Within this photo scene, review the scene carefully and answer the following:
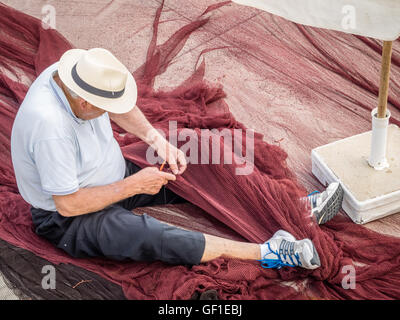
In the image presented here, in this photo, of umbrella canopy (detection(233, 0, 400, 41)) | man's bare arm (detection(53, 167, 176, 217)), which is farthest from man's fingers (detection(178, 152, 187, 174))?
umbrella canopy (detection(233, 0, 400, 41))

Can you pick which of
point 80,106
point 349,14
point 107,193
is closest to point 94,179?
point 107,193

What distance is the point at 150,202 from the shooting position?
8.91 ft

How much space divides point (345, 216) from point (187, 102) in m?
1.03

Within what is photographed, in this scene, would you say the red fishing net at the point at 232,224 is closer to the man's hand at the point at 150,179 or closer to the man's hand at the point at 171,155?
the man's hand at the point at 171,155

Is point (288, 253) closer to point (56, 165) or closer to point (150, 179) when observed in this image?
point (150, 179)

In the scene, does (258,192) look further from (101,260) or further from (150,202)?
(101,260)

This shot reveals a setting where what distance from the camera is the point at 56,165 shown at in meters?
2.15

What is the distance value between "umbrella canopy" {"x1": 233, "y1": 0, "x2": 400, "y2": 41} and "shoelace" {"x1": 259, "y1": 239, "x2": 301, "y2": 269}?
891mm

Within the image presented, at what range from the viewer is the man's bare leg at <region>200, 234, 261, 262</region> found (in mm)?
2393

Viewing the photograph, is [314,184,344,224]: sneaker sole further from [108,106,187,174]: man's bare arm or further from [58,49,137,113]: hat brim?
[58,49,137,113]: hat brim

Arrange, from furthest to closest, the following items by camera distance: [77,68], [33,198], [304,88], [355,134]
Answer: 1. [304,88]
2. [355,134]
3. [33,198]
4. [77,68]

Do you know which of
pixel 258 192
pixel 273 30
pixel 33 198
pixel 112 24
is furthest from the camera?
pixel 112 24

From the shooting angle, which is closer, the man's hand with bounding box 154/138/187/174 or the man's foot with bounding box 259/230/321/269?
the man's foot with bounding box 259/230/321/269

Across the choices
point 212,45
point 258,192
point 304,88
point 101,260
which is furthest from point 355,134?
point 101,260
